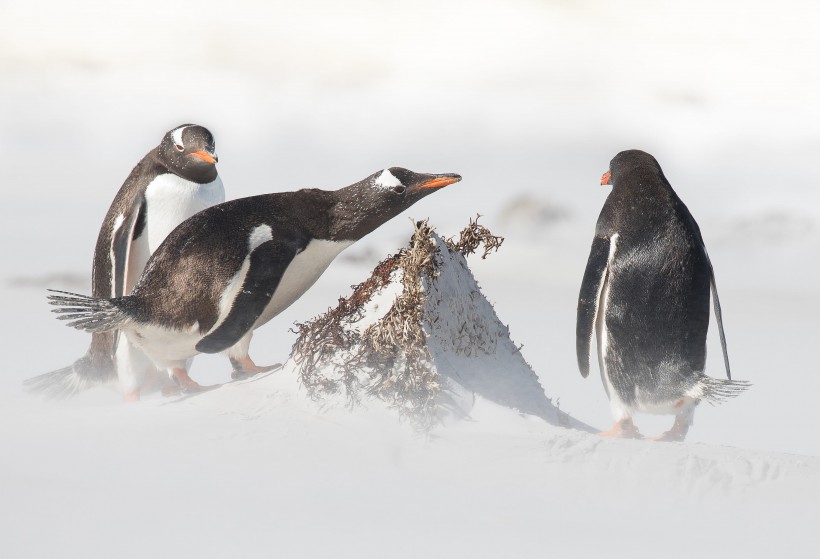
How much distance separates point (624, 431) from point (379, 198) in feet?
6.77

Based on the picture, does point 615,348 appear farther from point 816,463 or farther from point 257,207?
point 257,207

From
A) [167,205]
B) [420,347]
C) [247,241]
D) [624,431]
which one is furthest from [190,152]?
[624,431]

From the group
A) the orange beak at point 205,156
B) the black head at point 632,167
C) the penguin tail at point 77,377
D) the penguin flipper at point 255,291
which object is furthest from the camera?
the penguin tail at point 77,377

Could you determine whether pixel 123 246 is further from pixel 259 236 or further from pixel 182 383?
pixel 259 236

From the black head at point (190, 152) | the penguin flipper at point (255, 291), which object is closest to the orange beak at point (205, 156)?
the black head at point (190, 152)

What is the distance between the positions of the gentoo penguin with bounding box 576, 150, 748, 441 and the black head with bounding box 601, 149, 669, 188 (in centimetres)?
18

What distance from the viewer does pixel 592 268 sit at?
256 inches

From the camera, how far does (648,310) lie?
6.38 meters

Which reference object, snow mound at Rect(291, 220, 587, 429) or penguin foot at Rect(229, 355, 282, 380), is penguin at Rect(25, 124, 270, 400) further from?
snow mound at Rect(291, 220, 587, 429)

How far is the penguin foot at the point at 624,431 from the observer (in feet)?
21.2

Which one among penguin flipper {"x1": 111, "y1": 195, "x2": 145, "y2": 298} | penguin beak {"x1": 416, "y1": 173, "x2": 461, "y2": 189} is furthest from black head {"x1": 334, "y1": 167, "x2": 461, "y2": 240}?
penguin flipper {"x1": 111, "y1": 195, "x2": 145, "y2": 298}

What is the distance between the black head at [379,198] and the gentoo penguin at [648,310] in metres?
1.07

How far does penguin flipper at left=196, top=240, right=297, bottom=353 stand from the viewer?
20.9 ft

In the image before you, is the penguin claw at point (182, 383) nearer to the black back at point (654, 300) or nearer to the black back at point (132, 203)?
the black back at point (132, 203)
